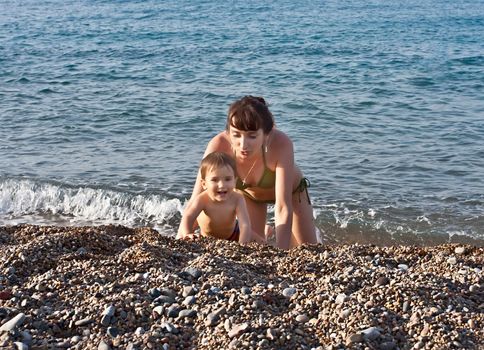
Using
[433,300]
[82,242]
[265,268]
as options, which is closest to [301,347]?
[433,300]

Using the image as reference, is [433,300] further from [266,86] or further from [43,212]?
[266,86]

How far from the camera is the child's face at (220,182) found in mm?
6434

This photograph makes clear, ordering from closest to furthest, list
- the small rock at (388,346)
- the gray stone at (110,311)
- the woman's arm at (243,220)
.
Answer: the small rock at (388,346) < the gray stone at (110,311) < the woman's arm at (243,220)

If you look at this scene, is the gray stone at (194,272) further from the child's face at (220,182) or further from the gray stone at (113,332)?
the child's face at (220,182)

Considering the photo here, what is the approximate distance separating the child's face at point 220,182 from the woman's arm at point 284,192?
425mm

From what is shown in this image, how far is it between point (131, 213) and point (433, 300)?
5321mm

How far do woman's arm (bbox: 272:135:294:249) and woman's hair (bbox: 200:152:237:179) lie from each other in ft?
1.42

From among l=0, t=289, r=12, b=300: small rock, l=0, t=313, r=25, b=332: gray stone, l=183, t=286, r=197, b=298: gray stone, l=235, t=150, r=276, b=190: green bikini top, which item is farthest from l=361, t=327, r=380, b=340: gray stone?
l=235, t=150, r=276, b=190: green bikini top

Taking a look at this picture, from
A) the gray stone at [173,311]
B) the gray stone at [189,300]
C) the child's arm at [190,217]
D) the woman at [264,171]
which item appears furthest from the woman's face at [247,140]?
the gray stone at [173,311]

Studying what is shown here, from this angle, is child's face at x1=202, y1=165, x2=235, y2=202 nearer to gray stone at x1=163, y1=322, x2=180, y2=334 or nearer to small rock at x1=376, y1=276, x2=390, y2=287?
small rock at x1=376, y1=276, x2=390, y2=287

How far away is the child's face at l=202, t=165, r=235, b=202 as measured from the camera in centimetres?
643

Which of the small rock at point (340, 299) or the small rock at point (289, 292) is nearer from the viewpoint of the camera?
the small rock at point (340, 299)

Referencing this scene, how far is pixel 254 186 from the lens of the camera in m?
7.07

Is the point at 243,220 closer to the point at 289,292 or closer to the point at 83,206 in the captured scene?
the point at 289,292
